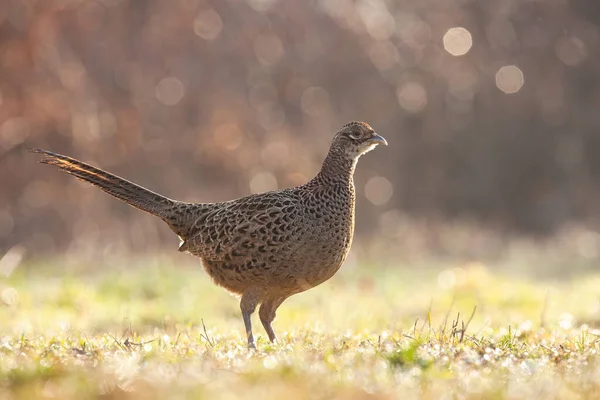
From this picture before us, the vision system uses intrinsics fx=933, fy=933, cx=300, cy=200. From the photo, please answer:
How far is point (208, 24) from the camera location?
21.2 m

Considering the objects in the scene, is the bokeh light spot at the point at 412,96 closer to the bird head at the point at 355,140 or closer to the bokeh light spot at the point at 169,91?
the bokeh light spot at the point at 169,91

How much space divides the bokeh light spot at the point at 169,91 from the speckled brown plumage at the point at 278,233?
38.9 ft

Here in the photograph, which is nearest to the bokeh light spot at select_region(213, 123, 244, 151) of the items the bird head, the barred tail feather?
the barred tail feather

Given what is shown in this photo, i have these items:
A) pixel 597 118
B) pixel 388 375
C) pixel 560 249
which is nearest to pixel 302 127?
pixel 560 249

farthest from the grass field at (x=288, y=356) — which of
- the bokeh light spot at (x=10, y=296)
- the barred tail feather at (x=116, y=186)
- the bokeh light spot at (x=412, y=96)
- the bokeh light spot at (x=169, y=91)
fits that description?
the bokeh light spot at (x=412, y=96)

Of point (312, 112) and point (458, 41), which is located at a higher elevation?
point (458, 41)

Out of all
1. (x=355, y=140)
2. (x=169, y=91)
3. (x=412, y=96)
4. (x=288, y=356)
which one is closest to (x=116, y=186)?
(x=355, y=140)

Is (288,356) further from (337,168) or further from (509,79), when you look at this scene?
(509,79)

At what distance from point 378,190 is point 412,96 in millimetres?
3594

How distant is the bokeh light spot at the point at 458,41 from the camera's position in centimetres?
2594

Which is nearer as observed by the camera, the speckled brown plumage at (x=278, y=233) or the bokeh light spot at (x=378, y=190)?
the speckled brown plumage at (x=278, y=233)

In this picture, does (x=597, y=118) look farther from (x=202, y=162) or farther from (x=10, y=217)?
(x=10, y=217)

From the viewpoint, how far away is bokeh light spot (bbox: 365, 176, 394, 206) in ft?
71.4

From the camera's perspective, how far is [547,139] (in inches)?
1021
